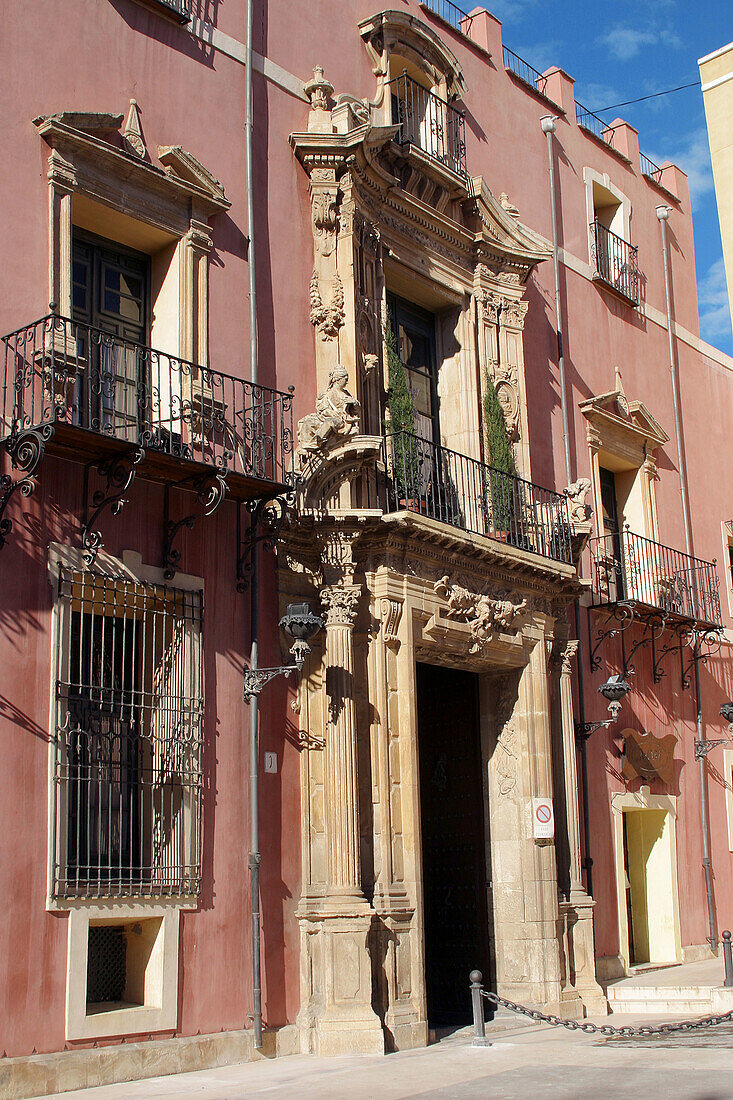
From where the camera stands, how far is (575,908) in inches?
563

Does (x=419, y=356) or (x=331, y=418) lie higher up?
(x=419, y=356)

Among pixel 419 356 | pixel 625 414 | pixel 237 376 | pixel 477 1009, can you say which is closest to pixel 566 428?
pixel 625 414

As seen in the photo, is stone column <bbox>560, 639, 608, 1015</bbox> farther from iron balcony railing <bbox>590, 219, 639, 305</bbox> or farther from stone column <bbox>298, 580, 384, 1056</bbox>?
iron balcony railing <bbox>590, 219, 639, 305</bbox>

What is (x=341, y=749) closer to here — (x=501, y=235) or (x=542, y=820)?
(x=542, y=820)

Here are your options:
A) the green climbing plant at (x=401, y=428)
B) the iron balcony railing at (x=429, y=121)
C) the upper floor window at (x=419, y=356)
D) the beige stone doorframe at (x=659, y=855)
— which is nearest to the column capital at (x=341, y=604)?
the green climbing plant at (x=401, y=428)

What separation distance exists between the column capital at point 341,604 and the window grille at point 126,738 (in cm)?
140

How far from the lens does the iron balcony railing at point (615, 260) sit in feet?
62.7

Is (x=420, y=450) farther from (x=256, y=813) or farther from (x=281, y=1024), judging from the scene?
(x=281, y=1024)

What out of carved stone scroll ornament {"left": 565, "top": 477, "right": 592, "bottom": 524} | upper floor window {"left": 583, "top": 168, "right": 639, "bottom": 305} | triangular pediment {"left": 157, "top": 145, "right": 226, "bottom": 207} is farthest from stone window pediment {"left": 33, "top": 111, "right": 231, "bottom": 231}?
upper floor window {"left": 583, "top": 168, "right": 639, "bottom": 305}

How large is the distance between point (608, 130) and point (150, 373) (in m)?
12.3

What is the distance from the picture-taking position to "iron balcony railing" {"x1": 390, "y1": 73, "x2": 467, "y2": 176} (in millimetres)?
15336

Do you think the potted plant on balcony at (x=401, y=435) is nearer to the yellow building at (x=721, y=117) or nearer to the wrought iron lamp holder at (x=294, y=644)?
the wrought iron lamp holder at (x=294, y=644)

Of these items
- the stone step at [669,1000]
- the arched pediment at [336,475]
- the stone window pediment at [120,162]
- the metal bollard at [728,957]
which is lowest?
the stone step at [669,1000]

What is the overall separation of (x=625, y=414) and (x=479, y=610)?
20.5 feet
